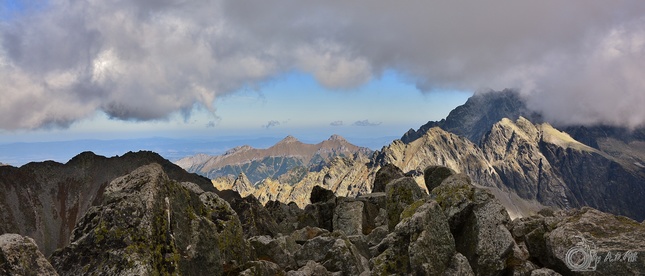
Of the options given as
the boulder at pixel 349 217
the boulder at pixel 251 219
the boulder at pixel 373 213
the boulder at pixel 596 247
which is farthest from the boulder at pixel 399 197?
the boulder at pixel 596 247

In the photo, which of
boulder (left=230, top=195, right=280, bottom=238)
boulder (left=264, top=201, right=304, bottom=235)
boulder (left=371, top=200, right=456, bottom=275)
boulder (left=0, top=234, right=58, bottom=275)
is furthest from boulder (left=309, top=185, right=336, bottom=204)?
boulder (left=0, top=234, right=58, bottom=275)

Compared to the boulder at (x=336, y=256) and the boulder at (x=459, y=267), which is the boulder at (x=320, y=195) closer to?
the boulder at (x=336, y=256)

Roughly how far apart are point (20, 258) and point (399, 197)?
30532mm

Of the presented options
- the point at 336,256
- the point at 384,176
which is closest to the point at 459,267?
the point at 336,256

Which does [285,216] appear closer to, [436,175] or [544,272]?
[436,175]

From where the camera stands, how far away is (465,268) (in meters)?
18.9

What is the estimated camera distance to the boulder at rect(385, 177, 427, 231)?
120ft

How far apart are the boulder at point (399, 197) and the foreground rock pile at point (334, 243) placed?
31.1 ft

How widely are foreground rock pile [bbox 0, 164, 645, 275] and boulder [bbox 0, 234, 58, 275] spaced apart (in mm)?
28

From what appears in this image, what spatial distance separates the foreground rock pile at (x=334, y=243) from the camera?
15867 millimetres

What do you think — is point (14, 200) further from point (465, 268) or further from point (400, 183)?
point (465, 268)

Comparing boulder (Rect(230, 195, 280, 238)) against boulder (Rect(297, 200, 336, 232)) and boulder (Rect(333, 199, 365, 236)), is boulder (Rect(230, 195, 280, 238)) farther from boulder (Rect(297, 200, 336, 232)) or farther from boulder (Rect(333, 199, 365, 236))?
boulder (Rect(333, 199, 365, 236))

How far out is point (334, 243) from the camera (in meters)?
27.5

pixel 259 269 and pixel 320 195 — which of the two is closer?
pixel 259 269
